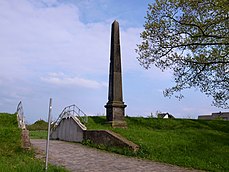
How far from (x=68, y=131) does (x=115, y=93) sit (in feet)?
12.1

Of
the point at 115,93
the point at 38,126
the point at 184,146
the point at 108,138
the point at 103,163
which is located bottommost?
the point at 103,163

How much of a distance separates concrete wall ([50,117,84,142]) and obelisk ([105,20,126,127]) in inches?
74.7

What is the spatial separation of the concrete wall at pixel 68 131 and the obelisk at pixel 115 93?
190cm

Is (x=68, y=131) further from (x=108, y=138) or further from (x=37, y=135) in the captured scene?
(x=108, y=138)

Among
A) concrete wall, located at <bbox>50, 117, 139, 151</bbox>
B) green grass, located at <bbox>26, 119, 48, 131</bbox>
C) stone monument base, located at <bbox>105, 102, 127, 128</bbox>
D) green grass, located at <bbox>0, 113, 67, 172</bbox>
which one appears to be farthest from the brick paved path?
green grass, located at <bbox>26, 119, 48, 131</bbox>

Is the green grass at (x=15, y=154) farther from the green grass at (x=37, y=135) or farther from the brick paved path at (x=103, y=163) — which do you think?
the green grass at (x=37, y=135)

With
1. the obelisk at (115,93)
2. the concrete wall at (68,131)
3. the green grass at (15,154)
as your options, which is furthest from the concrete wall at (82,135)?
the green grass at (15,154)

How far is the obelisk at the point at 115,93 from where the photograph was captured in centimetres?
1709

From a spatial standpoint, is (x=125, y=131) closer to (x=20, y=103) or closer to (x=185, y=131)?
(x=185, y=131)

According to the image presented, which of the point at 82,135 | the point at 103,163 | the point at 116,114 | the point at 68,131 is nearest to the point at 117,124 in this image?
the point at 116,114

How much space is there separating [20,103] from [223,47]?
12060mm

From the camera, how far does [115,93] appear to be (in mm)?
17188

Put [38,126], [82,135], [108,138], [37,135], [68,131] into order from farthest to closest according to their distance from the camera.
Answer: [38,126] → [37,135] → [68,131] → [82,135] → [108,138]

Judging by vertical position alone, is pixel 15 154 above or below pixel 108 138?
below
